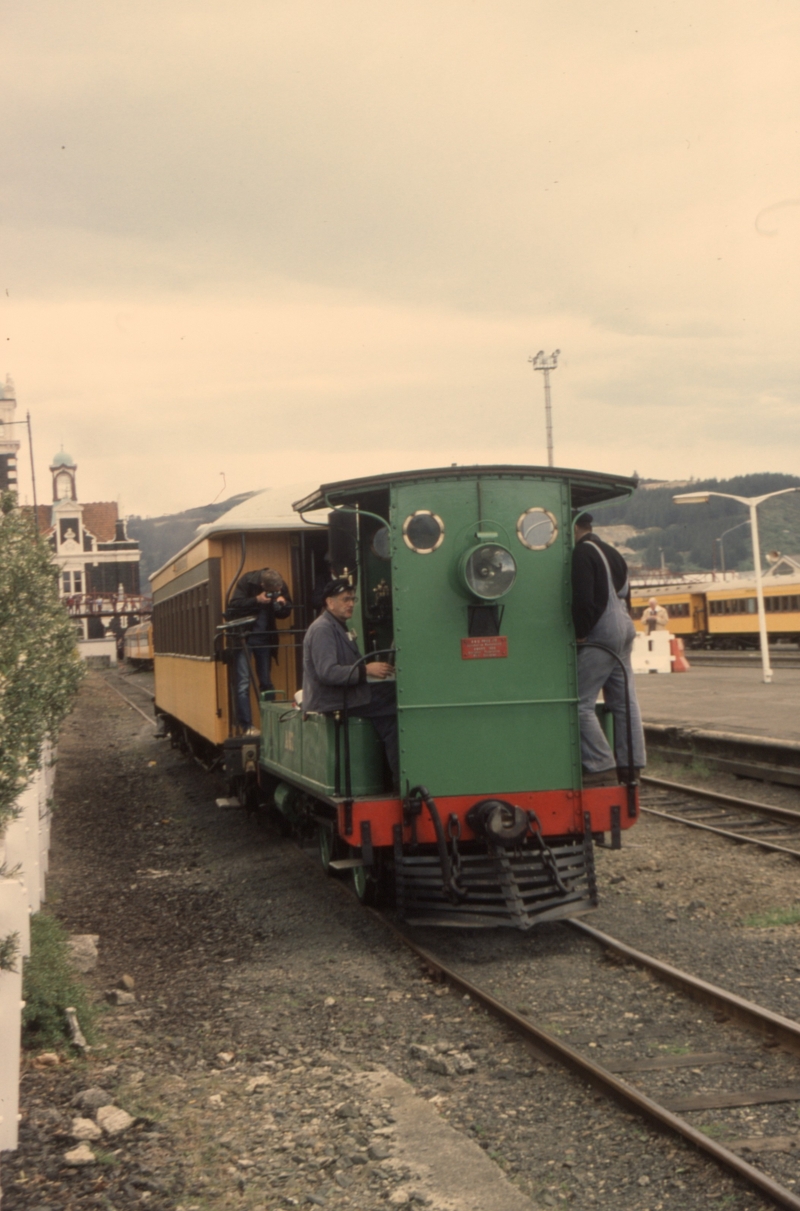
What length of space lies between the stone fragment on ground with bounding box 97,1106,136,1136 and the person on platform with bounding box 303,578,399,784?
3065mm

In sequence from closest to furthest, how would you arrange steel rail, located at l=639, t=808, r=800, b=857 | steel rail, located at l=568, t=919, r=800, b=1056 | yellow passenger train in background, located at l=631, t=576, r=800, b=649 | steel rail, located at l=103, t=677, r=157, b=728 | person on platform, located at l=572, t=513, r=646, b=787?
steel rail, located at l=568, t=919, r=800, b=1056
person on platform, located at l=572, t=513, r=646, b=787
steel rail, located at l=639, t=808, r=800, b=857
steel rail, located at l=103, t=677, r=157, b=728
yellow passenger train in background, located at l=631, t=576, r=800, b=649

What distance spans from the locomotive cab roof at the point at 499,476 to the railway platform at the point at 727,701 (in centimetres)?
920

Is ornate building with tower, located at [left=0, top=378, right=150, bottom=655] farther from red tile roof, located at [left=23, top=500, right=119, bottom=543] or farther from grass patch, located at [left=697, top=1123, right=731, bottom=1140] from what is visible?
grass patch, located at [left=697, top=1123, right=731, bottom=1140]

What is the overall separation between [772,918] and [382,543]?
366 centimetres

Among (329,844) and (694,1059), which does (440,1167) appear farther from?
(329,844)

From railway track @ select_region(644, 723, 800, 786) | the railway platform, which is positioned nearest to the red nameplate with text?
railway track @ select_region(644, 723, 800, 786)

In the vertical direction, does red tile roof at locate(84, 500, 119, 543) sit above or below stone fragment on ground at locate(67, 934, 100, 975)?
above

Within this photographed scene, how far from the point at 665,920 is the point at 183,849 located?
5.95m

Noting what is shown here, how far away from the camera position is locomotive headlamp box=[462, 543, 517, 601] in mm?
7719

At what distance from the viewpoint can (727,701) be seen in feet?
81.0

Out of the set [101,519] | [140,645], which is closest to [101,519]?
[101,519]

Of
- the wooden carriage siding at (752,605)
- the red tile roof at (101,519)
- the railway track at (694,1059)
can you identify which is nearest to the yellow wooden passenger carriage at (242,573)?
the railway track at (694,1059)

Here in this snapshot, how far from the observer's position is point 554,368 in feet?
184

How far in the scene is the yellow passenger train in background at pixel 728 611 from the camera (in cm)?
4972
